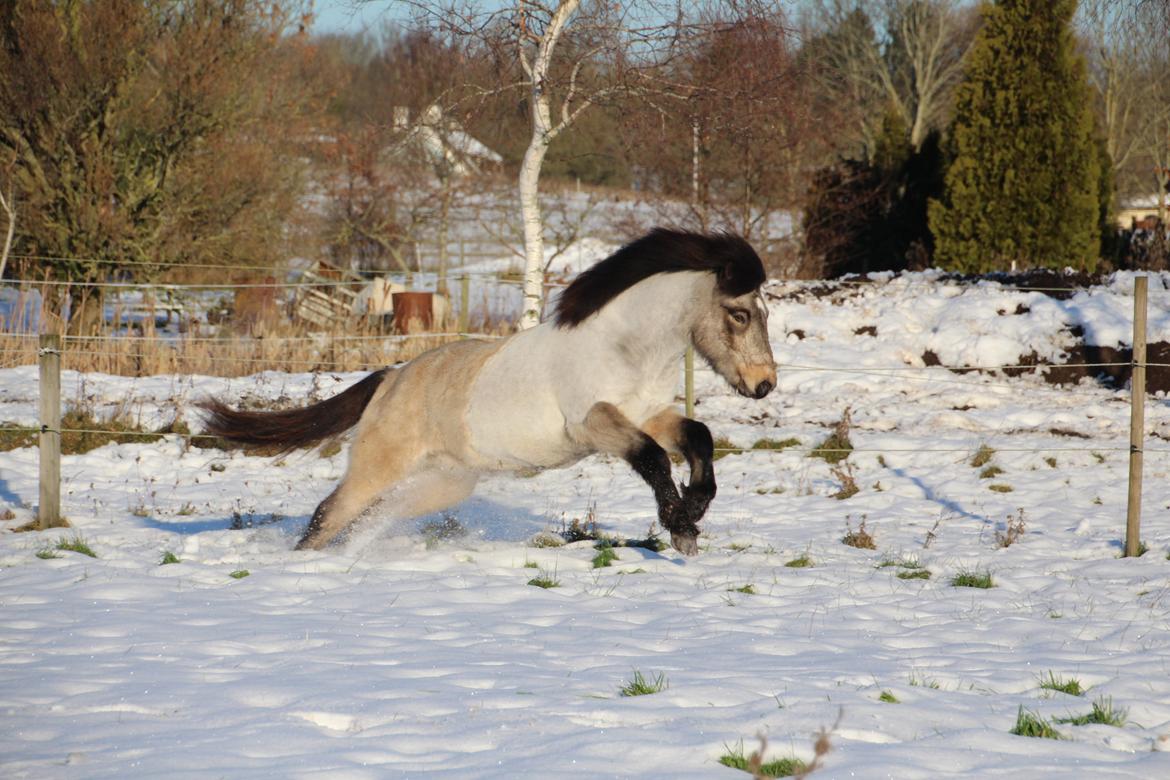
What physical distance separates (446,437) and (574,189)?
31.0 m

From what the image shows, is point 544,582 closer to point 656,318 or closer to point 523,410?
point 523,410

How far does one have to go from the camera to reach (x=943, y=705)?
3.69 meters

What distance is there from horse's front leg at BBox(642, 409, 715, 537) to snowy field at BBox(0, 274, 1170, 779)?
424 millimetres

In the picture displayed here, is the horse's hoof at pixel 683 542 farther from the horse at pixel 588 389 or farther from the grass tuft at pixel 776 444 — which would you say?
the grass tuft at pixel 776 444

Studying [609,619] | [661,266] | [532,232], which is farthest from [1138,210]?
[609,619]

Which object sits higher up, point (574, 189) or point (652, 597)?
point (574, 189)

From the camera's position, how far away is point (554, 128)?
38.7 feet

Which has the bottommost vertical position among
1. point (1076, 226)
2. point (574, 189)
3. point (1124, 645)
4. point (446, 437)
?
point (1124, 645)

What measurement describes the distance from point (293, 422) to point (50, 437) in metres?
1.69

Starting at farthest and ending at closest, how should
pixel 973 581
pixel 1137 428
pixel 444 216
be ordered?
pixel 444 216, pixel 1137 428, pixel 973 581

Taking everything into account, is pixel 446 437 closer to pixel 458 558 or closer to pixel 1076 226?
Answer: pixel 458 558

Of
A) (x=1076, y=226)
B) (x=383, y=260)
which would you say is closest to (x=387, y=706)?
(x=1076, y=226)

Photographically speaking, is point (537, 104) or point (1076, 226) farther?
A: point (1076, 226)

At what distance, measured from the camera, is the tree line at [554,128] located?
11891 millimetres
